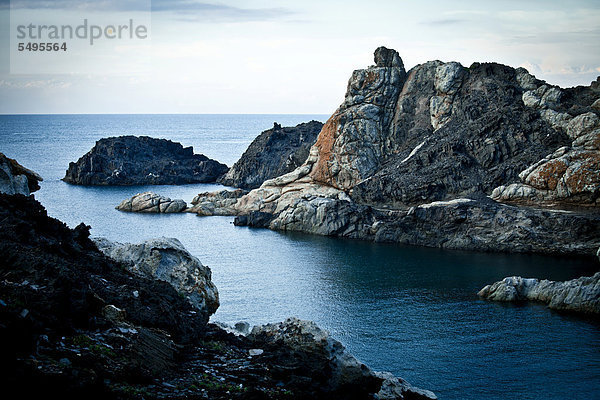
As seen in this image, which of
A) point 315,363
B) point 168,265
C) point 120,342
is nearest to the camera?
point 120,342

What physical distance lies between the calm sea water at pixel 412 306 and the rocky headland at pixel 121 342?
9.13 metres

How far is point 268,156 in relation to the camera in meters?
112

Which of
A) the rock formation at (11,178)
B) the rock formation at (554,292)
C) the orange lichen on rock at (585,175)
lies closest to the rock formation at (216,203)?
the orange lichen on rock at (585,175)

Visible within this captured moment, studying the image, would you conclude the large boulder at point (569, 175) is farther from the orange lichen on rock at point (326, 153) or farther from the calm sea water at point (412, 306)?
the orange lichen on rock at point (326, 153)

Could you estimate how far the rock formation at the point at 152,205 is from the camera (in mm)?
85688

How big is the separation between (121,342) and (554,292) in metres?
34.9

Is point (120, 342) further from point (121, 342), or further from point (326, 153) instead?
point (326, 153)

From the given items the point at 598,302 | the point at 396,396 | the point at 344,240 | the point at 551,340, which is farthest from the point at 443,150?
the point at 396,396

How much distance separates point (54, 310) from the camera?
690 inches

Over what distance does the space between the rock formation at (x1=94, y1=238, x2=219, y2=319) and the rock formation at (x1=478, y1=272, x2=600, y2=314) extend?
24244 mm

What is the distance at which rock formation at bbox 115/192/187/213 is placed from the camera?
85688mm

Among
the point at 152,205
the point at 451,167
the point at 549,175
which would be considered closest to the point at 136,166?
the point at 152,205

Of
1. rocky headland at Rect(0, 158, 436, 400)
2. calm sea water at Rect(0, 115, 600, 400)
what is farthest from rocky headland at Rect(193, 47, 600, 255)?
rocky headland at Rect(0, 158, 436, 400)

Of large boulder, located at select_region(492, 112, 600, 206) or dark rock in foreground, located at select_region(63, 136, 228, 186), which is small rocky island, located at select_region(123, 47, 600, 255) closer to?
large boulder, located at select_region(492, 112, 600, 206)
